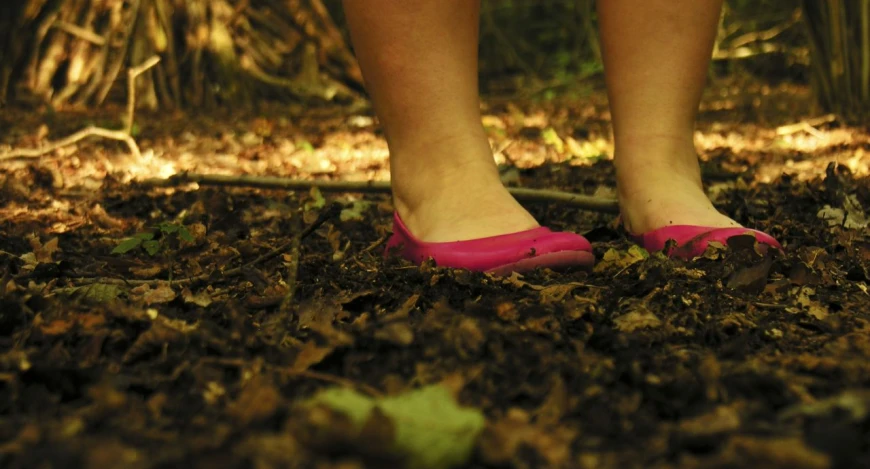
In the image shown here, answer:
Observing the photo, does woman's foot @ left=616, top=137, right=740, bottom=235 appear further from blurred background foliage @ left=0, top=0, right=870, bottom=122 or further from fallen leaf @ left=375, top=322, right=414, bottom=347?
blurred background foliage @ left=0, top=0, right=870, bottom=122

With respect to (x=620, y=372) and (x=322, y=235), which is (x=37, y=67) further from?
(x=620, y=372)

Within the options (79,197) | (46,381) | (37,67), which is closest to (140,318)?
(46,381)

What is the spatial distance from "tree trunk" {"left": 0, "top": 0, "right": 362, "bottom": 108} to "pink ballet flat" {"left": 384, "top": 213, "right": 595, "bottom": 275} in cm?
364

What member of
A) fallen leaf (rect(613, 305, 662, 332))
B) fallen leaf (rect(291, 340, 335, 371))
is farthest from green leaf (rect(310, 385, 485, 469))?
fallen leaf (rect(613, 305, 662, 332))

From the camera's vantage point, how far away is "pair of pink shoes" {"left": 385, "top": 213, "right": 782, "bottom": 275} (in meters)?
1.30

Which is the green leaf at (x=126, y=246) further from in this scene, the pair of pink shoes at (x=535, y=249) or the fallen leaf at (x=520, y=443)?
the fallen leaf at (x=520, y=443)

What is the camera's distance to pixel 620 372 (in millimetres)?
844

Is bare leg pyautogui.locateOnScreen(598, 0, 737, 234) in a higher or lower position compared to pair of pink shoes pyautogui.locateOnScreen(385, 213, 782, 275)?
higher

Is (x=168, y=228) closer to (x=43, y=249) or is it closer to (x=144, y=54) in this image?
(x=43, y=249)

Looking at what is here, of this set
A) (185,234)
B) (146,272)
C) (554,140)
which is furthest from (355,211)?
(554,140)

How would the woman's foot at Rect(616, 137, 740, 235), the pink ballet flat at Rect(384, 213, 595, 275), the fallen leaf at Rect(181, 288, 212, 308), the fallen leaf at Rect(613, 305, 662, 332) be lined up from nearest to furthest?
the fallen leaf at Rect(613, 305, 662, 332)
the fallen leaf at Rect(181, 288, 212, 308)
the pink ballet flat at Rect(384, 213, 595, 275)
the woman's foot at Rect(616, 137, 740, 235)

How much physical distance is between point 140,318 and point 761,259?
887 mm

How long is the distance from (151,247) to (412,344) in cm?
78

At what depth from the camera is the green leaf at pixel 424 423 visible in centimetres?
63
